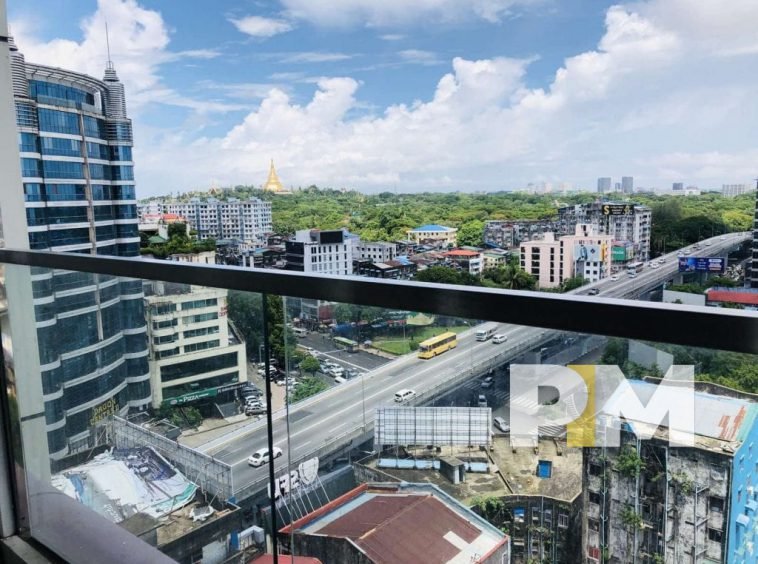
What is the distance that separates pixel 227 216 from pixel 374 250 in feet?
9.51

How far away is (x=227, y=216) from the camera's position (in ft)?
36.4

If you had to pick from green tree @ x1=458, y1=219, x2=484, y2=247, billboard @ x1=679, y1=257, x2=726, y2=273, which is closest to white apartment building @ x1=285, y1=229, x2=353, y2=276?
green tree @ x1=458, y1=219, x2=484, y2=247

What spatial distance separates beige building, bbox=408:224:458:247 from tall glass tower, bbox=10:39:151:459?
15.0 ft

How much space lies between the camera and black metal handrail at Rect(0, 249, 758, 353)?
0.67 m

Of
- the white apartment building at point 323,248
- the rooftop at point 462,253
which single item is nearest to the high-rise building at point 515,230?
the rooftop at point 462,253

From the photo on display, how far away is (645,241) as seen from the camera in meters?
7.52

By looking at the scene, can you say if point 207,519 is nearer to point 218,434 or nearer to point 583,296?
point 218,434

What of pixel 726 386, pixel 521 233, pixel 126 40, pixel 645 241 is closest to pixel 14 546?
pixel 726 386

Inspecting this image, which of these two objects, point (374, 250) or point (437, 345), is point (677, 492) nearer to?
point (437, 345)

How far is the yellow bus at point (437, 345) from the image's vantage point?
3.22ft

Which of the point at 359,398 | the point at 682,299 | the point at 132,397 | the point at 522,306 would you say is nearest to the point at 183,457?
the point at 132,397

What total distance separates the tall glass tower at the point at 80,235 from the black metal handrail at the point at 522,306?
540 mm

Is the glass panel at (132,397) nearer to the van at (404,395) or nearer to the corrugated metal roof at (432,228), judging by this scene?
the van at (404,395)

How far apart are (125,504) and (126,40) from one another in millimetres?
20164
